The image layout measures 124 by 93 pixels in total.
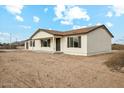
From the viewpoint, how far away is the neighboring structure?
1717 cm

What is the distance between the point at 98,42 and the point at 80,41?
2401mm

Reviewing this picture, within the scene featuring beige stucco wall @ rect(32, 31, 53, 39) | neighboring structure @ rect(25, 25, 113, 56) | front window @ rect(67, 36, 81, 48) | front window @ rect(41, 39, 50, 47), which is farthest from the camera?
front window @ rect(41, 39, 50, 47)

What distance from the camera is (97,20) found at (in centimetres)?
2291

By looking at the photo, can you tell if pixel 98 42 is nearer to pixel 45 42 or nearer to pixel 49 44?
pixel 49 44

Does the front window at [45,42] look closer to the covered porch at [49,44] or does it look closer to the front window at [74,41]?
the covered porch at [49,44]

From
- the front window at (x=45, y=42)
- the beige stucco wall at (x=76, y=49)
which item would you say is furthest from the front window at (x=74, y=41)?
the front window at (x=45, y=42)

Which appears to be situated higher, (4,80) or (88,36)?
(88,36)

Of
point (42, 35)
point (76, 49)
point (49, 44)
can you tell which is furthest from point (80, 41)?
point (42, 35)

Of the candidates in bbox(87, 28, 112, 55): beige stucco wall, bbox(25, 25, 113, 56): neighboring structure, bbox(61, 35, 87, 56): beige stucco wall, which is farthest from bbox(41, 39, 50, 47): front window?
bbox(87, 28, 112, 55): beige stucco wall

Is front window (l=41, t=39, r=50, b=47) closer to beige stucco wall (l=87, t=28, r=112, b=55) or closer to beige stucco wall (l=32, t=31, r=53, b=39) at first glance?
beige stucco wall (l=32, t=31, r=53, b=39)

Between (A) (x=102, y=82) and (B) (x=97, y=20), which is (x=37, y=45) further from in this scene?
(A) (x=102, y=82)

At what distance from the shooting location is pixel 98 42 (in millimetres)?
18500
